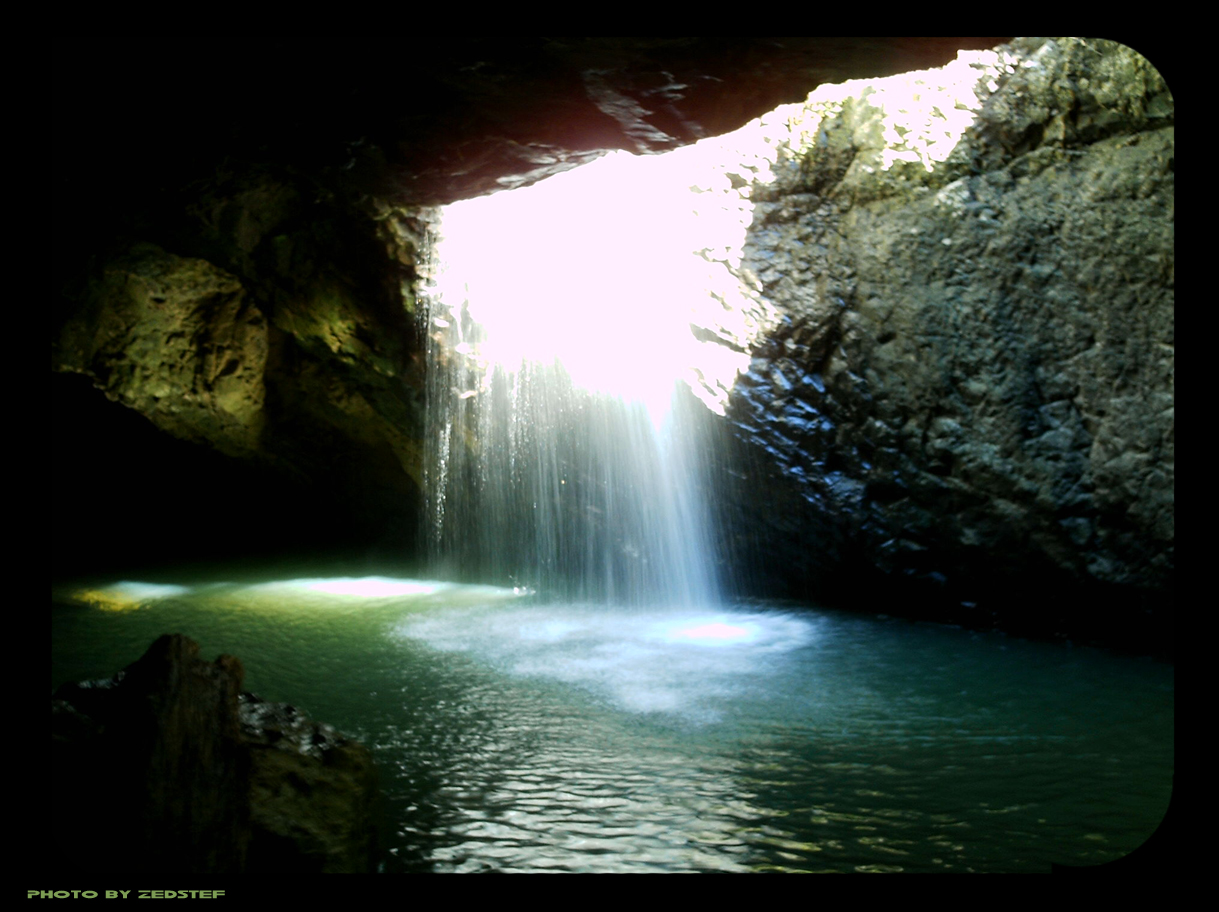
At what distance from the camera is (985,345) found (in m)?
6.44

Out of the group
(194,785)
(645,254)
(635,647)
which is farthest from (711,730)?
(645,254)

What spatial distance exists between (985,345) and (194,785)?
19.9 feet

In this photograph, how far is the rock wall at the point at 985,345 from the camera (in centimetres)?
600

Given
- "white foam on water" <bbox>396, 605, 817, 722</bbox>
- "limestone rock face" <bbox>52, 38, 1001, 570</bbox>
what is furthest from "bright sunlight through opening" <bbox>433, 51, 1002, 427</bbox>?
"white foam on water" <bbox>396, 605, 817, 722</bbox>

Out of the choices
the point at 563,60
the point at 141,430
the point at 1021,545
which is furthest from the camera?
the point at 141,430

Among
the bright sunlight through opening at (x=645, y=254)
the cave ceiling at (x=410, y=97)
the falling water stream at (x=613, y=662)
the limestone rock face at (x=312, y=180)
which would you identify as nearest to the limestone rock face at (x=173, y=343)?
the limestone rock face at (x=312, y=180)

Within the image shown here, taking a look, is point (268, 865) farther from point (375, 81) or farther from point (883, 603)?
point (883, 603)

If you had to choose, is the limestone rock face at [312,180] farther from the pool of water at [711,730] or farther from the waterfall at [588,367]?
the pool of water at [711,730]

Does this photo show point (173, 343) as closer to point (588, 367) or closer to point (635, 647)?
point (588, 367)

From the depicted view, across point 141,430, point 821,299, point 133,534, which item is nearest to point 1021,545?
point 821,299

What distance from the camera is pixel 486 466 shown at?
8.83 m

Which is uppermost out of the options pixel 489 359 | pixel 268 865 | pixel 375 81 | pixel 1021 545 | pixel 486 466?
pixel 375 81

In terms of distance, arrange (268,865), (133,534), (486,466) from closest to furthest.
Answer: (268,865) < (486,466) < (133,534)

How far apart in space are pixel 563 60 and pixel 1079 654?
530 cm
